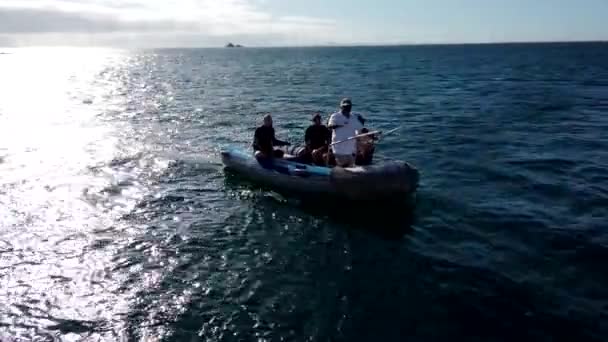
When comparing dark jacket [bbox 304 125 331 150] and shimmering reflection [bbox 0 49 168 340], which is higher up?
dark jacket [bbox 304 125 331 150]

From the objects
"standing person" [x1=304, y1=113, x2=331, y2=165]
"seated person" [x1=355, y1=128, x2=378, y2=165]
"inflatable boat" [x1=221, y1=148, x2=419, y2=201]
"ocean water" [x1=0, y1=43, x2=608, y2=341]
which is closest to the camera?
"ocean water" [x1=0, y1=43, x2=608, y2=341]

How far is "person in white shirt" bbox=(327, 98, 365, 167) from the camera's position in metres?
13.0

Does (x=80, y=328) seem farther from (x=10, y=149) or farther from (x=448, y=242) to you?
(x=10, y=149)

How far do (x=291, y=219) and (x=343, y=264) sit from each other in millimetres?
2685

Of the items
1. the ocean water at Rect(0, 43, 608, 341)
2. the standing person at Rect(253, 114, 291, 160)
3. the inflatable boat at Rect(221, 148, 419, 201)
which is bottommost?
the ocean water at Rect(0, 43, 608, 341)

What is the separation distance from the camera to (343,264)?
10000 mm

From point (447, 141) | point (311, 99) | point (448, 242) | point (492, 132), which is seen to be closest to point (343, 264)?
point (448, 242)

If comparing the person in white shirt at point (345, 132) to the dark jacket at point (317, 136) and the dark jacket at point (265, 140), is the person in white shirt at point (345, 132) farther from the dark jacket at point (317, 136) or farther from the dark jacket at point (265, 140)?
the dark jacket at point (265, 140)

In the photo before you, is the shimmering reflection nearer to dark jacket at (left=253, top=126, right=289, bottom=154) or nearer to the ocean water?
the ocean water

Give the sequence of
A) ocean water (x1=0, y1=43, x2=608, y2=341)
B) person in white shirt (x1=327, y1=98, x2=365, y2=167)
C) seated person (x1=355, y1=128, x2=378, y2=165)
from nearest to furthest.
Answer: ocean water (x1=0, y1=43, x2=608, y2=341)
person in white shirt (x1=327, y1=98, x2=365, y2=167)
seated person (x1=355, y1=128, x2=378, y2=165)

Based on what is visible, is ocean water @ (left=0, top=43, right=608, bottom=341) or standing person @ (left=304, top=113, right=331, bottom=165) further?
standing person @ (left=304, top=113, right=331, bottom=165)

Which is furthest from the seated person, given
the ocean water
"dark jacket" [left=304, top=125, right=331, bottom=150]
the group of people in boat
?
the ocean water

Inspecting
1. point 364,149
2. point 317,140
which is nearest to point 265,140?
point 317,140

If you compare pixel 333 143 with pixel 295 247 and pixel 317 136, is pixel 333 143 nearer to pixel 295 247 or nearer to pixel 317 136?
pixel 317 136
